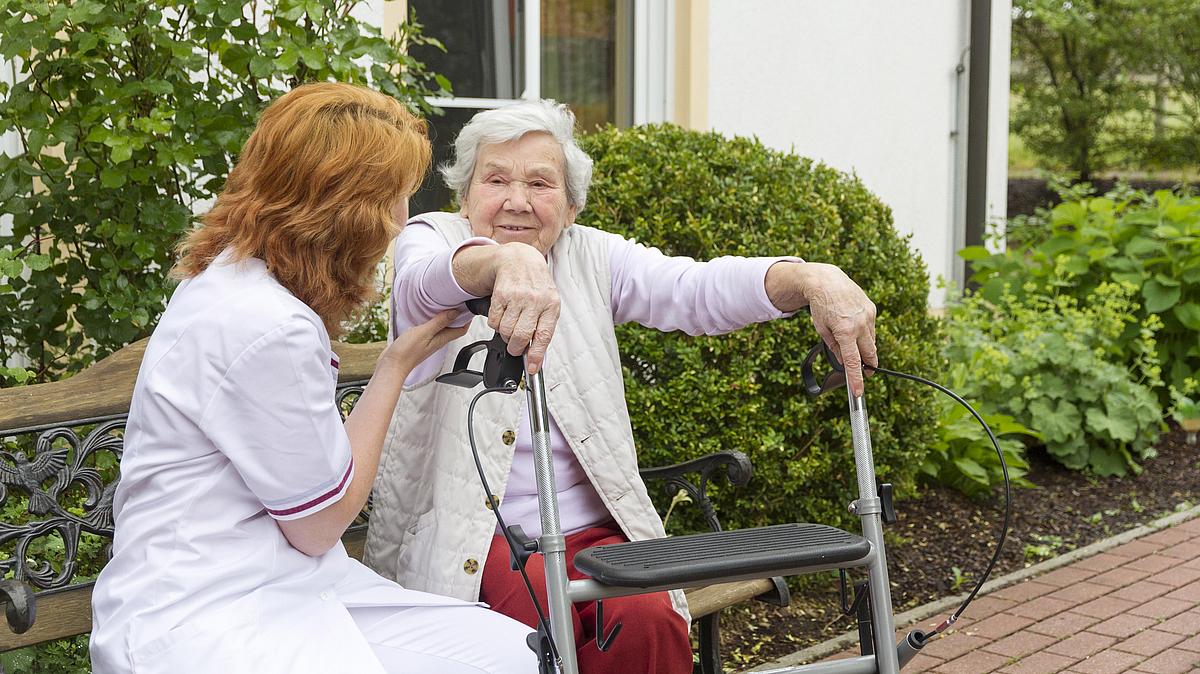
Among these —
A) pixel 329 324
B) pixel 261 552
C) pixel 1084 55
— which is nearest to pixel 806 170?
pixel 329 324

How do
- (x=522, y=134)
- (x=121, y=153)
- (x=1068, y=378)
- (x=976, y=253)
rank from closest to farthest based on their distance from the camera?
(x=522, y=134) < (x=121, y=153) < (x=1068, y=378) < (x=976, y=253)

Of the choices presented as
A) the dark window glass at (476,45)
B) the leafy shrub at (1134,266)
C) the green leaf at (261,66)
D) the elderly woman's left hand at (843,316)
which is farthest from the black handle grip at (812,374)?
the leafy shrub at (1134,266)

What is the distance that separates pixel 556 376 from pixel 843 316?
2.35ft

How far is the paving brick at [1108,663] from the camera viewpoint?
156 inches

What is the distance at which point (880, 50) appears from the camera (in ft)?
24.0

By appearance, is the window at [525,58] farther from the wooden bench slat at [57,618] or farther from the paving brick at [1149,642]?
the paving brick at [1149,642]

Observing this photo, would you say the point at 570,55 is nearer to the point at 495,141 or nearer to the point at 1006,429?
the point at 1006,429

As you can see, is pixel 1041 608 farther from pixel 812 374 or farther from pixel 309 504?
pixel 309 504

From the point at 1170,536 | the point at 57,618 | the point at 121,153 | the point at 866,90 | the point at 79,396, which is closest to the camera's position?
the point at 57,618

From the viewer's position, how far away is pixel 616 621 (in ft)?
8.62

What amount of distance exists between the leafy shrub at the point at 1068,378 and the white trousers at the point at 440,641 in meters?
4.21

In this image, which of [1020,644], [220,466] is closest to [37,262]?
[220,466]

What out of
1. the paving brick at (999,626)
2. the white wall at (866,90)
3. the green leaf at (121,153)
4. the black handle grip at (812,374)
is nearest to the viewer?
the black handle grip at (812,374)

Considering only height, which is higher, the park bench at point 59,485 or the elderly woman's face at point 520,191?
the elderly woman's face at point 520,191
